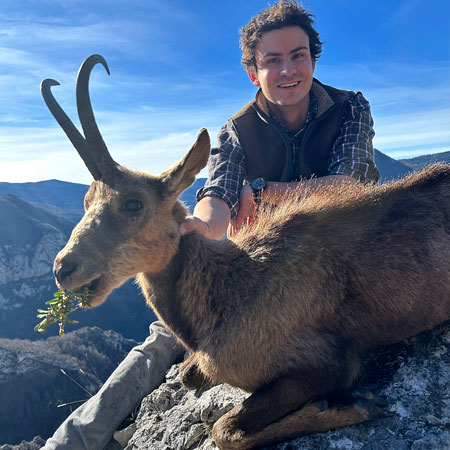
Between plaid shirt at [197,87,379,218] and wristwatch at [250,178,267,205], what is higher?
plaid shirt at [197,87,379,218]

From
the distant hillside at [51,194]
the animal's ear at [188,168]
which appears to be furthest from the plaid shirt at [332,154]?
the distant hillside at [51,194]

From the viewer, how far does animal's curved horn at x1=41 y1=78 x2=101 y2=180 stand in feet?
13.0

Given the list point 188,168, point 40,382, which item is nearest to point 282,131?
point 188,168

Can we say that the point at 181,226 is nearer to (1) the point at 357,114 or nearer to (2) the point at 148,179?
(2) the point at 148,179

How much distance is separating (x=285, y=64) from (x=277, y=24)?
0.54 meters

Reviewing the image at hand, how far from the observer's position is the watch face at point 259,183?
5829 millimetres

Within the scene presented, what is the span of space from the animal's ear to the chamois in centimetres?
1

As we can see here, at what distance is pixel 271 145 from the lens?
6133mm

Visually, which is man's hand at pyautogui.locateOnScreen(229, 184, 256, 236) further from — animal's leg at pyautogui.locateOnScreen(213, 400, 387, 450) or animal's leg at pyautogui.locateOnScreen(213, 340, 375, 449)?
animal's leg at pyautogui.locateOnScreen(213, 400, 387, 450)

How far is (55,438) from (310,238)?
4864 millimetres

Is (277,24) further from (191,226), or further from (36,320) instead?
(36,320)

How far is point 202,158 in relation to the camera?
3836 millimetres

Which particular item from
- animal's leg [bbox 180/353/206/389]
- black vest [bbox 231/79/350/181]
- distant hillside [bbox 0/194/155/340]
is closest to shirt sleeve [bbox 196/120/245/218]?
black vest [bbox 231/79/350/181]

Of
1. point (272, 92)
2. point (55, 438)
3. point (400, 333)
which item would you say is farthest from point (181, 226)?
point (55, 438)
